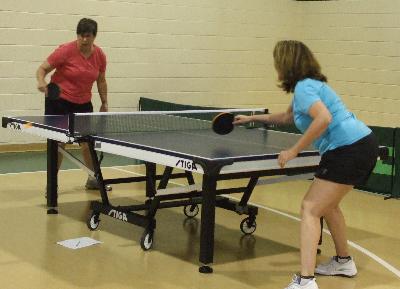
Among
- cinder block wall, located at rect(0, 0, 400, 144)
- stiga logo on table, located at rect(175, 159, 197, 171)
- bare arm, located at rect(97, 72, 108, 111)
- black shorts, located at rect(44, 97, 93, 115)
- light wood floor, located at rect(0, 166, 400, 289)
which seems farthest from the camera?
cinder block wall, located at rect(0, 0, 400, 144)

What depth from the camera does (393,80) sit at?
11773 mm

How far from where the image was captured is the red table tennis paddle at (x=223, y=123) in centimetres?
546

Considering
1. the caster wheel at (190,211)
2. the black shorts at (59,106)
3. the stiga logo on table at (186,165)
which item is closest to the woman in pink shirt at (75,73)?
the black shorts at (59,106)

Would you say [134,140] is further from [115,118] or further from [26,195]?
[26,195]

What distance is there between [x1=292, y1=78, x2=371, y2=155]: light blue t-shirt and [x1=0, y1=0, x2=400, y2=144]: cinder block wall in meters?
6.23

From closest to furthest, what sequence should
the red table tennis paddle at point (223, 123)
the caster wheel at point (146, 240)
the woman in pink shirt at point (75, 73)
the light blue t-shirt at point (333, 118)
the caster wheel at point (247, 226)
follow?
the light blue t-shirt at point (333, 118) < the red table tennis paddle at point (223, 123) < the caster wheel at point (146, 240) < the caster wheel at point (247, 226) < the woman in pink shirt at point (75, 73)

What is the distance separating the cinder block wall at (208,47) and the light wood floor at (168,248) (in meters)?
2.77

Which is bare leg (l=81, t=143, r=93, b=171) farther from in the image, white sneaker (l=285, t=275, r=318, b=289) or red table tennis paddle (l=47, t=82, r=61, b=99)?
white sneaker (l=285, t=275, r=318, b=289)

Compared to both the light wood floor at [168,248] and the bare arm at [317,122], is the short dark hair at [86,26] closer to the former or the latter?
the light wood floor at [168,248]

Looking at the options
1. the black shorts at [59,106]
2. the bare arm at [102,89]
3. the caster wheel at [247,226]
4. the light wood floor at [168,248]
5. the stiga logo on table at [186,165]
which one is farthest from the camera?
the bare arm at [102,89]

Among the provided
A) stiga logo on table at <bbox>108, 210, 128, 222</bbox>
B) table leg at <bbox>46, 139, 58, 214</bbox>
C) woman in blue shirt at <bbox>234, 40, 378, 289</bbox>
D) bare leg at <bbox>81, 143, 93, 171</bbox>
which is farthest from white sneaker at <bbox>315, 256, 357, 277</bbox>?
bare leg at <bbox>81, 143, 93, 171</bbox>

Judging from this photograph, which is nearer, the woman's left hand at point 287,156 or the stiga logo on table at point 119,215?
the woman's left hand at point 287,156

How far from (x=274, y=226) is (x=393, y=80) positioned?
19.3ft

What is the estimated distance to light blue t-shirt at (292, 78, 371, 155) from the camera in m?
4.56
